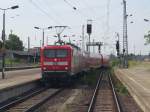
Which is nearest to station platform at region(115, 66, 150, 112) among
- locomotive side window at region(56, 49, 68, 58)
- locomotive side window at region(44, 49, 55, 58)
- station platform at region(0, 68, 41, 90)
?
locomotive side window at region(56, 49, 68, 58)

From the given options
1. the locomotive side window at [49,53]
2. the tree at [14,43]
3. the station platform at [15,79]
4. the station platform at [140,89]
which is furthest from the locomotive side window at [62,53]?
the tree at [14,43]

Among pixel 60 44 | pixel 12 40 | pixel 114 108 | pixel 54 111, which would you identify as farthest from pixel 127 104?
pixel 12 40

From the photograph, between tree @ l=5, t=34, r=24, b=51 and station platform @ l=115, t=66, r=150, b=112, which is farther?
tree @ l=5, t=34, r=24, b=51

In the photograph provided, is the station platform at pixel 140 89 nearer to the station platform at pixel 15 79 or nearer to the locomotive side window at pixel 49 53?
the locomotive side window at pixel 49 53

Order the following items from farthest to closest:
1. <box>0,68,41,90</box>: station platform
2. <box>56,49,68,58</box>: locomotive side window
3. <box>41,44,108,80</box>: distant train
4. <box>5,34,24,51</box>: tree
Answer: <box>5,34,24,51</box>: tree < <box>56,49,68,58</box>: locomotive side window < <box>41,44,108,80</box>: distant train < <box>0,68,41,90</box>: station platform

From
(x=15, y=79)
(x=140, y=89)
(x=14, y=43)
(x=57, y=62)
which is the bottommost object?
(x=140, y=89)

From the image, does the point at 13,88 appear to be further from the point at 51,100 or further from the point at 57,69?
the point at 57,69

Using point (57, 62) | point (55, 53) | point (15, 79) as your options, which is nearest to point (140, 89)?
point (57, 62)

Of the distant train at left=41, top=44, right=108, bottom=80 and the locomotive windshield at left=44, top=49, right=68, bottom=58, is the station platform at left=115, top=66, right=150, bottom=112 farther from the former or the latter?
the locomotive windshield at left=44, top=49, right=68, bottom=58

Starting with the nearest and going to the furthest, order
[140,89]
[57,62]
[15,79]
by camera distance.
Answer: [140,89]
[57,62]
[15,79]

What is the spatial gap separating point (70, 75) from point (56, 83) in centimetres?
287

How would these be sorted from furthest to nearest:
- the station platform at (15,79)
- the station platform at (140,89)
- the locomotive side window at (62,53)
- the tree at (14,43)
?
the tree at (14,43) < the locomotive side window at (62,53) < the station platform at (15,79) < the station platform at (140,89)

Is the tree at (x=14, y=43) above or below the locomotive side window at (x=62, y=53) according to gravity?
above

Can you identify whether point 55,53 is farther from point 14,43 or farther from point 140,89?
point 14,43
